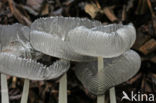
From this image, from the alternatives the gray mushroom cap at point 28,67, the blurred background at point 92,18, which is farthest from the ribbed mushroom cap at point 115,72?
the blurred background at point 92,18

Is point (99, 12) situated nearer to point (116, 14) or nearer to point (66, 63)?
point (116, 14)

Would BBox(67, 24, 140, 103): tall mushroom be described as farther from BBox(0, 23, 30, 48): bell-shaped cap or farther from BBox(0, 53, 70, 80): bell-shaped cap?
BBox(0, 23, 30, 48): bell-shaped cap

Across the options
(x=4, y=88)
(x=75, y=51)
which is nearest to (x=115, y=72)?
(x=75, y=51)

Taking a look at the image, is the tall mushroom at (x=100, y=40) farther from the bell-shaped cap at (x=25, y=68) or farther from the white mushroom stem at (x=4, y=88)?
the white mushroom stem at (x=4, y=88)

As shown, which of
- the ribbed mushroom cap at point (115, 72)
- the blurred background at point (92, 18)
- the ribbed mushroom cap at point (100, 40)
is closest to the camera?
the ribbed mushroom cap at point (100, 40)

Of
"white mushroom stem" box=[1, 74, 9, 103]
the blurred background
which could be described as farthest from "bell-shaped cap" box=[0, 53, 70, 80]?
the blurred background
